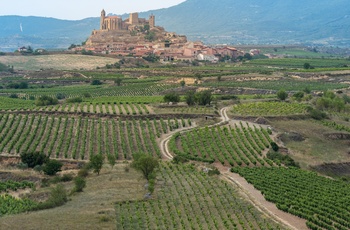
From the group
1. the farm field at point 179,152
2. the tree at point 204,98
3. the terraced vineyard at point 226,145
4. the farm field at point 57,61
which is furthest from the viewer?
the farm field at point 57,61

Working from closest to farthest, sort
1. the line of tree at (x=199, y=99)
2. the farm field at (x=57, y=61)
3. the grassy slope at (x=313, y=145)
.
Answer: the grassy slope at (x=313, y=145)
the line of tree at (x=199, y=99)
the farm field at (x=57, y=61)

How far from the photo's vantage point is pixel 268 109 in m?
72.4

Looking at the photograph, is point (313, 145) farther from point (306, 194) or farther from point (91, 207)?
point (91, 207)

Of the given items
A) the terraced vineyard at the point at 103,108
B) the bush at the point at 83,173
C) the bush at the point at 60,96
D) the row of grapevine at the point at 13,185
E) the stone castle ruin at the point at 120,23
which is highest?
the stone castle ruin at the point at 120,23

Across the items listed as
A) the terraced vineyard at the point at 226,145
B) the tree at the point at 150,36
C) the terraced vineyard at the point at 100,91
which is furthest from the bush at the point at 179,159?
the tree at the point at 150,36

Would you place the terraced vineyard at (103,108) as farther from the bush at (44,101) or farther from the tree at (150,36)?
the tree at (150,36)

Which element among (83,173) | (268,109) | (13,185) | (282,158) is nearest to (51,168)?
(83,173)

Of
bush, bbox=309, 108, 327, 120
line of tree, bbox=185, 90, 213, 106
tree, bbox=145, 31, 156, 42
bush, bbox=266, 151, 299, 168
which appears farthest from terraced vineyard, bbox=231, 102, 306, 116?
tree, bbox=145, 31, 156, 42

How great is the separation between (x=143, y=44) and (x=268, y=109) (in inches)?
3713

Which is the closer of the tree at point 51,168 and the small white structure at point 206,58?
the tree at point 51,168

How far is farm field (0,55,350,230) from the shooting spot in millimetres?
32844

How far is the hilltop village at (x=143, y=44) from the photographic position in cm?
15225

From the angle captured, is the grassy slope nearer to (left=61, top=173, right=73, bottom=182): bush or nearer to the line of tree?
the line of tree

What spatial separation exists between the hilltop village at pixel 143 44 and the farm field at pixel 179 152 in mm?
46586
